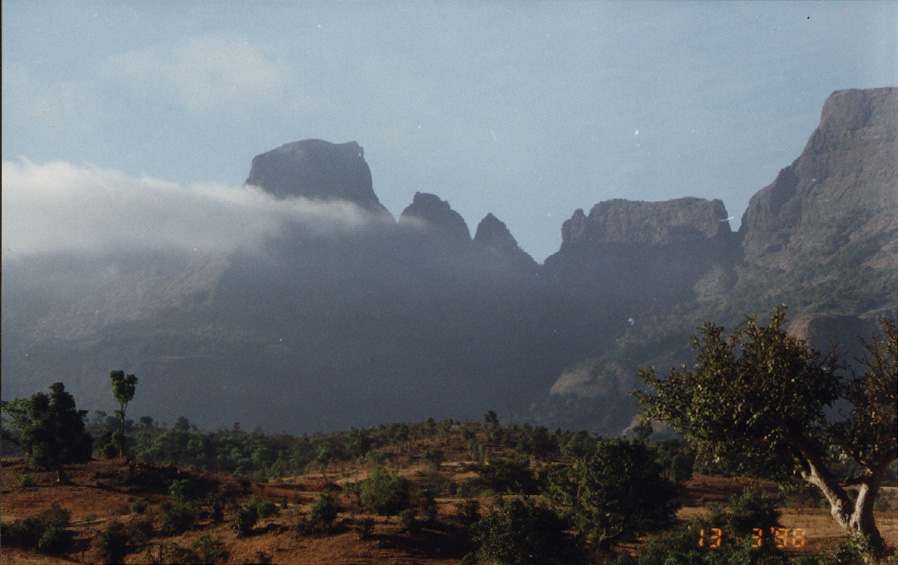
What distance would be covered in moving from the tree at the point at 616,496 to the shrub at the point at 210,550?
1488 cm

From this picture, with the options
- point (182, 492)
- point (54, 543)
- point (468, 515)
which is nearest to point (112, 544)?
point (54, 543)

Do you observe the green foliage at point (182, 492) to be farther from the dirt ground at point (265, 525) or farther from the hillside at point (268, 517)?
the dirt ground at point (265, 525)

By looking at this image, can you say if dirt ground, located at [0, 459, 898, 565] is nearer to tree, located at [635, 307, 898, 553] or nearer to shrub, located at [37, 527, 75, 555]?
shrub, located at [37, 527, 75, 555]

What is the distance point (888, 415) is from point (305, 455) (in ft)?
191

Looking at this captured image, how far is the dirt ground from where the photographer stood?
76.5ft

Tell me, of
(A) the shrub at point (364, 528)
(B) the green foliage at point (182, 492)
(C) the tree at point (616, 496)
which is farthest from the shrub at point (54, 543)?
(C) the tree at point (616, 496)

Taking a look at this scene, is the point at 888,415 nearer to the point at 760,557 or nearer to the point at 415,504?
the point at 760,557

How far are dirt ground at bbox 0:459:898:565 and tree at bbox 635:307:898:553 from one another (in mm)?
12777

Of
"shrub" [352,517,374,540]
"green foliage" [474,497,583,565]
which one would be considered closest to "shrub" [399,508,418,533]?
"shrub" [352,517,374,540]

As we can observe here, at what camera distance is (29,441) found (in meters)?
35.2

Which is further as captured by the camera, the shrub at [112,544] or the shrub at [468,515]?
the shrub at [468,515]

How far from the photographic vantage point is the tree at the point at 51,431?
34812mm

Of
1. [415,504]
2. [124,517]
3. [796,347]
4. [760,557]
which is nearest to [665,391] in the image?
[796,347]

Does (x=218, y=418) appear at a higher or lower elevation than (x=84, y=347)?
lower
